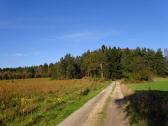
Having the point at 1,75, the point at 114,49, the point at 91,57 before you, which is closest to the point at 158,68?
the point at 114,49

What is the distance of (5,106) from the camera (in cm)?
2366

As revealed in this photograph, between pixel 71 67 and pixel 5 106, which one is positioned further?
pixel 71 67

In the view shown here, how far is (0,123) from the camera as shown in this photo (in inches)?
647

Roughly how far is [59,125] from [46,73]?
548ft

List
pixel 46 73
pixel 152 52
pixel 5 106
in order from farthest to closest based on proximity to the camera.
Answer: pixel 46 73
pixel 152 52
pixel 5 106

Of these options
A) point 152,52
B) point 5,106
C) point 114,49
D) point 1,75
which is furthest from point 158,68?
point 5,106

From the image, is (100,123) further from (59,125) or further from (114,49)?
(114,49)

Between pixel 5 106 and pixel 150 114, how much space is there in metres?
12.5

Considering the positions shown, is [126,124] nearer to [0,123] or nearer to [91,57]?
[0,123]

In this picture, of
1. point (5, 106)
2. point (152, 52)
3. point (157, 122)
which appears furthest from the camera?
point (152, 52)

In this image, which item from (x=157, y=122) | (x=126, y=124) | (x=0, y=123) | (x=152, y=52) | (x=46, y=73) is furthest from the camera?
(x=46, y=73)

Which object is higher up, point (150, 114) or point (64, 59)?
point (64, 59)

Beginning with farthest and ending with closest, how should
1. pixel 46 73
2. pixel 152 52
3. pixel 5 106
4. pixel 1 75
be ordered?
1. pixel 46 73
2. pixel 152 52
3. pixel 1 75
4. pixel 5 106

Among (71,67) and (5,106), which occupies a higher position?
(71,67)
